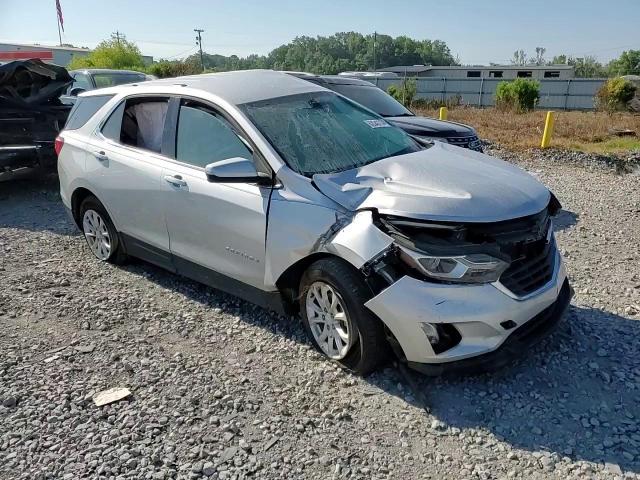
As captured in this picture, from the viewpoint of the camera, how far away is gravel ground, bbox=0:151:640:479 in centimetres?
253

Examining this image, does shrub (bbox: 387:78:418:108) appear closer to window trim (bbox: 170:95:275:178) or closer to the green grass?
the green grass

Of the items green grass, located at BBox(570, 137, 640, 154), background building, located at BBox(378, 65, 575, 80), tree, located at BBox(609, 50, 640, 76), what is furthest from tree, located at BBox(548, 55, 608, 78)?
green grass, located at BBox(570, 137, 640, 154)

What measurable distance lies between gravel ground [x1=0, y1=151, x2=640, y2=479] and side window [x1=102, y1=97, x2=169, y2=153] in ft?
4.28

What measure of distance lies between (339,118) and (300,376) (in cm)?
199

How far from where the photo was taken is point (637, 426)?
2684 mm

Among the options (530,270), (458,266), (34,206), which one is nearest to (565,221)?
(530,270)

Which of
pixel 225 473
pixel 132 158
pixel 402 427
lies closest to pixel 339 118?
pixel 132 158

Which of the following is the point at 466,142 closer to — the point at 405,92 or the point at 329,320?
the point at 329,320

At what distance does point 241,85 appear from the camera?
3.96 m

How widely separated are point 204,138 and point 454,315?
2.22 metres

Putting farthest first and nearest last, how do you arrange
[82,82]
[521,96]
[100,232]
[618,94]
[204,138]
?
1. [521,96]
2. [618,94]
3. [82,82]
4. [100,232]
5. [204,138]

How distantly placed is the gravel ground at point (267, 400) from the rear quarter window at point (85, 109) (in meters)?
1.66

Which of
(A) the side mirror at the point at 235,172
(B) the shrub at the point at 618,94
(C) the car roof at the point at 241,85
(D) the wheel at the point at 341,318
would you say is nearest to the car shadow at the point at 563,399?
(D) the wheel at the point at 341,318

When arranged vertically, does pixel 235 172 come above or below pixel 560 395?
above
